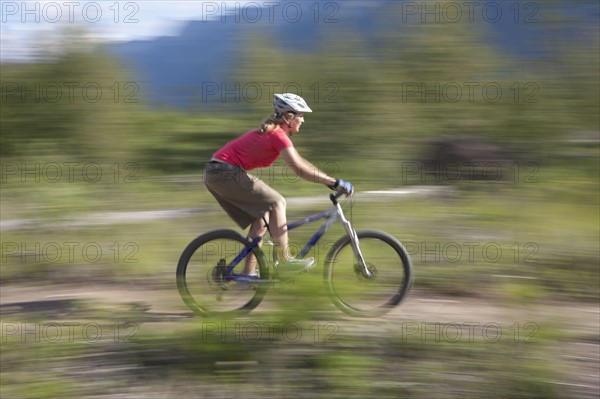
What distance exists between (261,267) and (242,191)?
1.88 feet

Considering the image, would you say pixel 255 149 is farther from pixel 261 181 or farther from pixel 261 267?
pixel 261 267

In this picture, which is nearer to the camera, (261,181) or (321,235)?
(261,181)

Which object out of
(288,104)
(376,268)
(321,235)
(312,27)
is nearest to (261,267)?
(321,235)

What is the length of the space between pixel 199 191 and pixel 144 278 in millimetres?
4108

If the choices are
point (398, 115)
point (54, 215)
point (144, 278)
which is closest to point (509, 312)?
point (144, 278)

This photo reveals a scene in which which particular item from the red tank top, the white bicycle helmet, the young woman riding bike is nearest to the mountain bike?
the young woman riding bike

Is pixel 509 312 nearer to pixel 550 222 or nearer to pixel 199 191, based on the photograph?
pixel 550 222

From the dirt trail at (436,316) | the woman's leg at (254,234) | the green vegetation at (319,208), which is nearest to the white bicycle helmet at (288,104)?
the woman's leg at (254,234)

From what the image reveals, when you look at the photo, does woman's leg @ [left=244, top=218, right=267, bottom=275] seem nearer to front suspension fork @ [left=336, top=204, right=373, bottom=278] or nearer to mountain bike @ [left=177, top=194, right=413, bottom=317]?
mountain bike @ [left=177, top=194, right=413, bottom=317]

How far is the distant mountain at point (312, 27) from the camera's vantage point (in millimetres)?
11844

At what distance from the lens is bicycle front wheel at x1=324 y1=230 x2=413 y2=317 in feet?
16.8

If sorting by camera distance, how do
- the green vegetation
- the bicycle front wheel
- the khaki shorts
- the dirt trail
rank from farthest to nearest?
the bicycle front wheel → the khaki shorts → the dirt trail → the green vegetation

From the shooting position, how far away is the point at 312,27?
A: 14180 millimetres

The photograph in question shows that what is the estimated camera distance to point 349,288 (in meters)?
4.76
